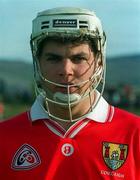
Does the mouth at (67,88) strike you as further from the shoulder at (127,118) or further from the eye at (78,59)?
the shoulder at (127,118)

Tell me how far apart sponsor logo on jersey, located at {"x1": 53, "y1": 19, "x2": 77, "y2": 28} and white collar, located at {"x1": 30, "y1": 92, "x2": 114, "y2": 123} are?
1.68 feet

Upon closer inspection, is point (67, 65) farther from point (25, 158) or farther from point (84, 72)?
point (25, 158)

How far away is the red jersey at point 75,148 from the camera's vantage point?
4742 mm

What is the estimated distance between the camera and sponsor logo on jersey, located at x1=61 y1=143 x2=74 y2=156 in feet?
15.8

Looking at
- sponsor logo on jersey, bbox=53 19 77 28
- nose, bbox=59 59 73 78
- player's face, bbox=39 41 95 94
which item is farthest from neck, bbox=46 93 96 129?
sponsor logo on jersey, bbox=53 19 77 28

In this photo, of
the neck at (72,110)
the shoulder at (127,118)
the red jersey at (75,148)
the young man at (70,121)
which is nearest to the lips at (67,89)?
the young man at (70,121)

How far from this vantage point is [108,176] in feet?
15.5

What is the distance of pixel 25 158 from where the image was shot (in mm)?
4859

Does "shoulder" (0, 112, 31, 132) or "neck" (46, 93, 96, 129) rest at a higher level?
"neck" (46, 93, 96, 129)

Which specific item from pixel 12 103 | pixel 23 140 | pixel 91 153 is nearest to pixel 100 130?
pixel 91 153

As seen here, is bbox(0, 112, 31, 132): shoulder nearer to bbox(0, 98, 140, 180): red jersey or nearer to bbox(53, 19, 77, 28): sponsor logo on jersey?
bbox(0, 98, 140, 180): red jersey

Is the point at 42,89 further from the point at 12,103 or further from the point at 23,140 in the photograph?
the point at 12,103

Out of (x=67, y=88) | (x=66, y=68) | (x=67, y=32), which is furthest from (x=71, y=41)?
(x=67, y=88)

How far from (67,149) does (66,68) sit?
1.60 feet
